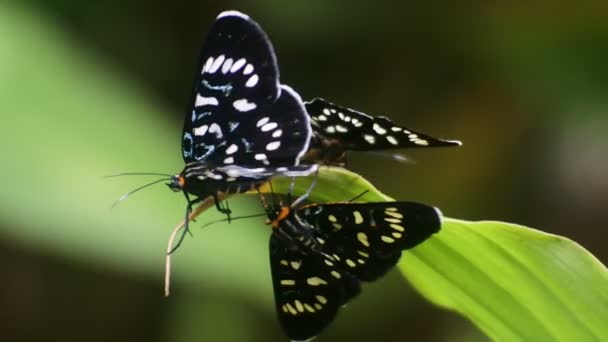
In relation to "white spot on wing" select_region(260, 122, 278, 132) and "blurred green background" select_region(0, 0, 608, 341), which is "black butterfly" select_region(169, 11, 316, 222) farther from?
"blurred green background" select_region(0, 0, 608, 341)

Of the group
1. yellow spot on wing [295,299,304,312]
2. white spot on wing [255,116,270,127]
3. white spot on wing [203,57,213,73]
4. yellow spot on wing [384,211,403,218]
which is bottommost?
yellow spot on wing [295,299,304,312]

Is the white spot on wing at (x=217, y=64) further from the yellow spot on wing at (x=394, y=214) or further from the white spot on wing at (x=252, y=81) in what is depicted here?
the yellow spot on wing at (x=394, y=214)

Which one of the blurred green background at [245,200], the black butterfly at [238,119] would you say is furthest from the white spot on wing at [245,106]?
the blurred green background at [245,200]

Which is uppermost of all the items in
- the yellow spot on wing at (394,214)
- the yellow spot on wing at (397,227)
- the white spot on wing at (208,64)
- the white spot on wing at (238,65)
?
the white spot on wing at (238,65)

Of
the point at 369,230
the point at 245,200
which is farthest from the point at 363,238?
the point at 245,200

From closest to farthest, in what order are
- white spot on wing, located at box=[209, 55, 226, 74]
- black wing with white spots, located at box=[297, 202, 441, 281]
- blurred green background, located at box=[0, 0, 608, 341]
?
black wing with white spots, located at box=[297, 202, 441, 281] → white spot on wing, located at box=[209, 55, 226, 74] → blurred green background, located at box=[0, 0, 608, 341]

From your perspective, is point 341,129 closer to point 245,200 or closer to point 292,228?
point 292,228

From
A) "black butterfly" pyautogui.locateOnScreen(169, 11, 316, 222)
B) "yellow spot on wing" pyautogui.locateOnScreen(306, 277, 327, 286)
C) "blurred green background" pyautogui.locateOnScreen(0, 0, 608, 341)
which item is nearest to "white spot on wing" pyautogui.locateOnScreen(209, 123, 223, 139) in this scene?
"black butterfly" pyautogui.locateOnScreen(169, 11, 316, 222)
